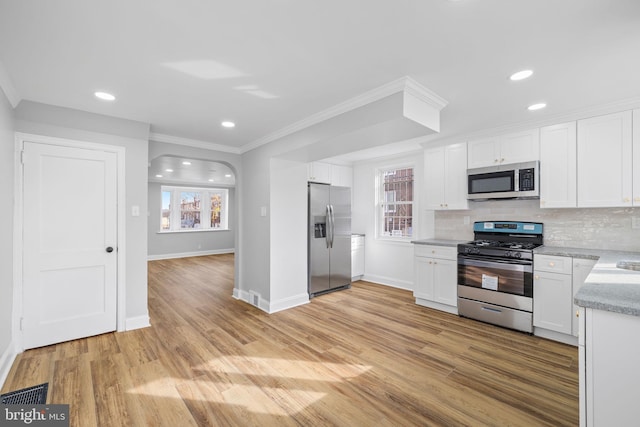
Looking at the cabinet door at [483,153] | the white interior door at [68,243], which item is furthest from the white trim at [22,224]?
the cabinet door at [483,153]

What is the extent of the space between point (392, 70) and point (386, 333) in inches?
104

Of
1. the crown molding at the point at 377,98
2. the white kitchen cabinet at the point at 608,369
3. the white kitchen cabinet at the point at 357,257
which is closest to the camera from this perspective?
the white kitchen cabinet at the point at 608,369

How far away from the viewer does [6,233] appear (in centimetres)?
248

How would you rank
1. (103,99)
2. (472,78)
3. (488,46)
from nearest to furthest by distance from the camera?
(488,46) < (472,78) < (103,99)

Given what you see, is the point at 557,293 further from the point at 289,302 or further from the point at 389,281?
the point at 289,302

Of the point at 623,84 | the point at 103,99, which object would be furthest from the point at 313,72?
the point at 623,84

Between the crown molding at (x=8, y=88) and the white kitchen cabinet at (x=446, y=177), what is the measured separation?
14.8 feet

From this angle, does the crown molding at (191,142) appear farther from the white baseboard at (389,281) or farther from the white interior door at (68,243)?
the white baseboard at (389,281)

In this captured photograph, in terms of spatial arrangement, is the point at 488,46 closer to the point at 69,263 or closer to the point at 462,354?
the point at 462,354

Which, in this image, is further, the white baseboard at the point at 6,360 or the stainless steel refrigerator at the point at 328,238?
the stainless steel refrigerator at the point at 328,238

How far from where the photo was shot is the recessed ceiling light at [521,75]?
7.13 ft

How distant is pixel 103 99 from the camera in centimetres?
269

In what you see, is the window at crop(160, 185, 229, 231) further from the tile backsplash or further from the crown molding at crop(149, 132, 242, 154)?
the tile backsplash

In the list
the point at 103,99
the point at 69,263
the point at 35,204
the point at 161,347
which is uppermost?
the point at 103,99
